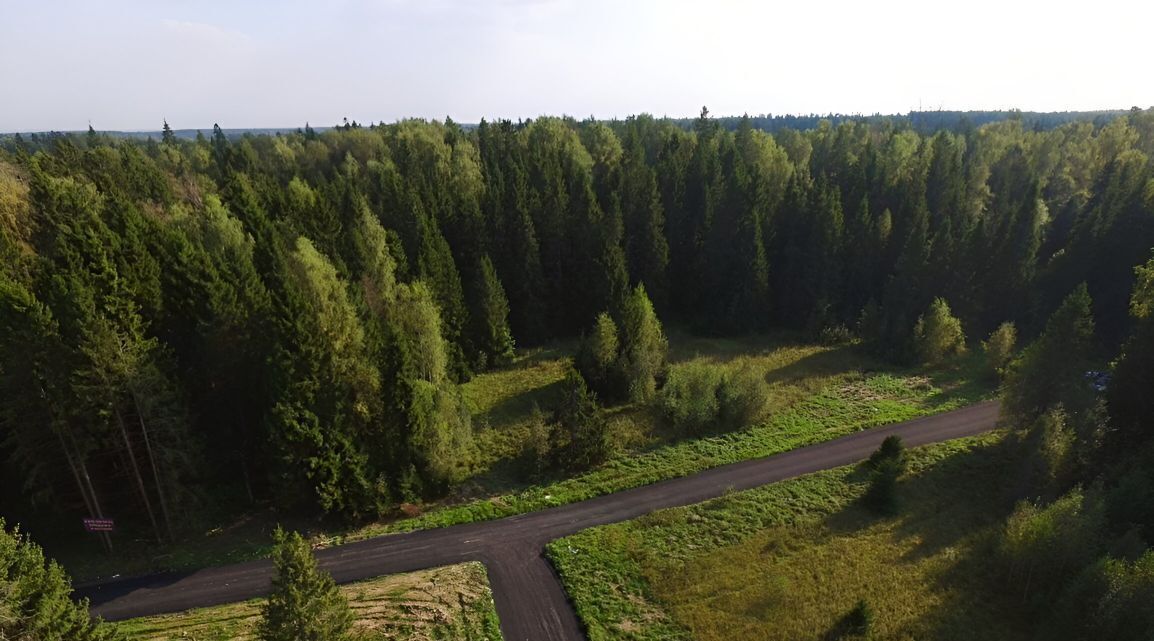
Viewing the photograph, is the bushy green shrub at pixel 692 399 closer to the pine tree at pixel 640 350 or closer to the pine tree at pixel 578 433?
the pine tree at pixel 640 350

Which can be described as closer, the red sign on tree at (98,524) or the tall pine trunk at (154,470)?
the tall pine trunk at (154,470)

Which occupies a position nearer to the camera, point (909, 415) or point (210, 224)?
point (210, 224)

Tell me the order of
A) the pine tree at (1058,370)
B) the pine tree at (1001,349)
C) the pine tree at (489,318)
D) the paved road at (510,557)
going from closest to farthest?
the paved road at (510,557), the pine tree at (1058,370), the pine tree at (1001,349), the pine tree at (489,318)

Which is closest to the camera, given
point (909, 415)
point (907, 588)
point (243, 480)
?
point (907, 588)

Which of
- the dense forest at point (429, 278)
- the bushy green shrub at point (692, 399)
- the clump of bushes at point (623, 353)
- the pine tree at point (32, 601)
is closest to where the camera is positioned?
the pine tree at point (32, 601)

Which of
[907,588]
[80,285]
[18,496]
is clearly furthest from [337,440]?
[907,588]

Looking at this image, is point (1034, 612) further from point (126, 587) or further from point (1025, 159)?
point (1025, 159)

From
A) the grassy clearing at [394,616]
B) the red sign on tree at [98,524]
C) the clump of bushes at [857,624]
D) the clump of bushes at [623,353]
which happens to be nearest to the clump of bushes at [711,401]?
the clump of bushes at [623,353]
